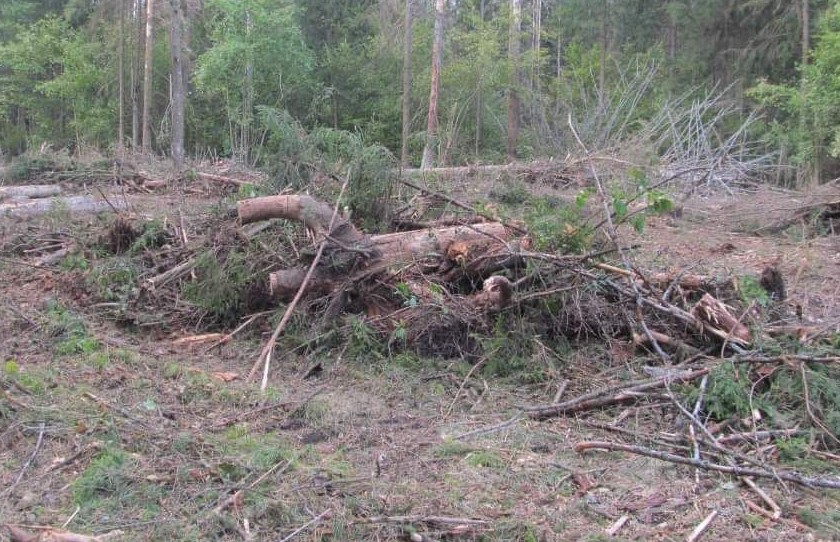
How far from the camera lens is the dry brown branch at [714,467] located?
3597mm

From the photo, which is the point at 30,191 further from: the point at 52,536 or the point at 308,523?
the point at 308,523

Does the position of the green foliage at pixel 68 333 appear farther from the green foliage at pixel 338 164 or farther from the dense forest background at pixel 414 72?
the dense forest background at pixel 414 72

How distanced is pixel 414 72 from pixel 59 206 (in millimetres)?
18821

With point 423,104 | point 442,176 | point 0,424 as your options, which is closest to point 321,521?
point 0,424

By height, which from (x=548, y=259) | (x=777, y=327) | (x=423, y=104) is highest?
(x=423, y=104)

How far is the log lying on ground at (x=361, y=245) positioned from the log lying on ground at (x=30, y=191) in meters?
6.35

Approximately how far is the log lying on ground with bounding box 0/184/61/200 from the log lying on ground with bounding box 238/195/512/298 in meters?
6.35

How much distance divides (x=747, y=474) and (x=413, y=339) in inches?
102

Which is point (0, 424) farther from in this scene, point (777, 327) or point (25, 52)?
point (25, 52)

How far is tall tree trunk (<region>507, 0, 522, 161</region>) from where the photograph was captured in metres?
20.6

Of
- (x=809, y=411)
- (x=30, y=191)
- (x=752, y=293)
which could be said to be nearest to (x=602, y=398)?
(x=809, y=411)

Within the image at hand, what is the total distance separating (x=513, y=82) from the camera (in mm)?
20984

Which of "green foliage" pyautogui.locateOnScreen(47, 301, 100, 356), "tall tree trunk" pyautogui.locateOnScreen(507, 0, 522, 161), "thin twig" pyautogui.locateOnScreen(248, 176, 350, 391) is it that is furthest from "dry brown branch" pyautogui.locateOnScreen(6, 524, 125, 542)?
"tall tree trunk" pyautogui.locateOnScreen(507, 0, 522, 161)

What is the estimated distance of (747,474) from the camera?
3670mm
